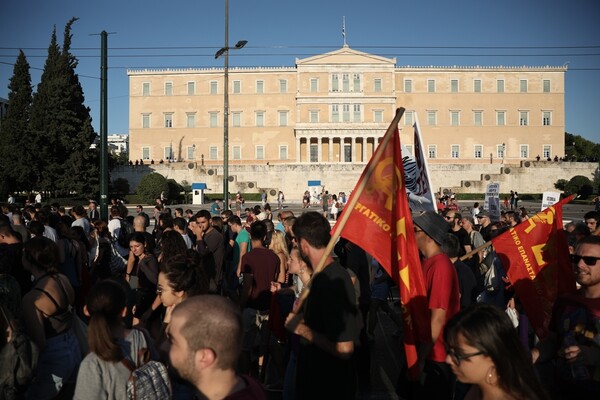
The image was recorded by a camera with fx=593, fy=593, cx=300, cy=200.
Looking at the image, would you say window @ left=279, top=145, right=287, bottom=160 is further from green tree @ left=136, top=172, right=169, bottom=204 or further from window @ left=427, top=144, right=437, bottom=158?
green tree @ left=136, top=172, right=169, bottom=204

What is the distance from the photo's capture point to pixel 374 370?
18.5 ft

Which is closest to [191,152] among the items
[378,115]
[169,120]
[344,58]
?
[169,120]

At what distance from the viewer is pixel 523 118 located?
208 feet

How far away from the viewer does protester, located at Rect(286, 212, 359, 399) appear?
284cm

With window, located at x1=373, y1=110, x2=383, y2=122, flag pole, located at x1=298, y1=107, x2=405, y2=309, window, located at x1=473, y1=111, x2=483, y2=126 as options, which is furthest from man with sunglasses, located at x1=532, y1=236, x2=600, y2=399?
window, located at x1=473, y1=111, x2=483, y2=126

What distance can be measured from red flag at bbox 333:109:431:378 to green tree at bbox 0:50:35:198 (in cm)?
3453

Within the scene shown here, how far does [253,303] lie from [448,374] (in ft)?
8.20

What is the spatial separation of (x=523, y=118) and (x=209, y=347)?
6664cm

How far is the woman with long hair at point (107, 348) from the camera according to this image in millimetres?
2670

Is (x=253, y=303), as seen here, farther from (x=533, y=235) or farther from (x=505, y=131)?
(x=505, y=131)

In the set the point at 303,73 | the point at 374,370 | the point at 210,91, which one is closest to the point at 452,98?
the point at 303,73

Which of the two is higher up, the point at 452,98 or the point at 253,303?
the point at 452,98

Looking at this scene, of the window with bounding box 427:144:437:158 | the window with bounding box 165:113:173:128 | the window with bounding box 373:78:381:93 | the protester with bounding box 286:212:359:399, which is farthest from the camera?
the window with bounding box 165:113:173:128

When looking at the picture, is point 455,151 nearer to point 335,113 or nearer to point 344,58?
point 335,113
